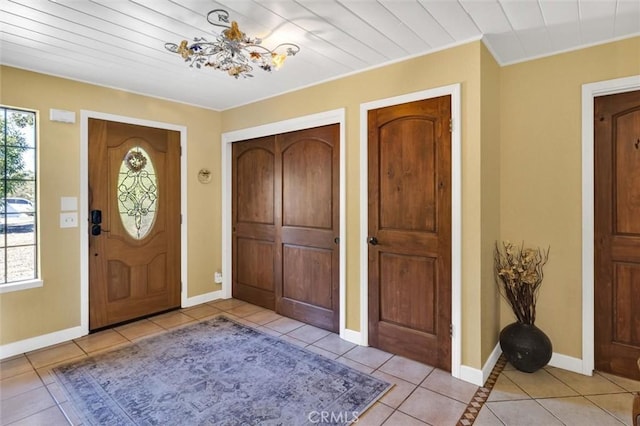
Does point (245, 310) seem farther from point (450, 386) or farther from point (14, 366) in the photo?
point (450, 386)

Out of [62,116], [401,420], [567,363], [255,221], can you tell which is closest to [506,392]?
[567,363]

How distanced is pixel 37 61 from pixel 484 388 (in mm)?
4279

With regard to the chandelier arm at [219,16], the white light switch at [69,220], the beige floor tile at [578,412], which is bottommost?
the beige floor tile at [578,412]

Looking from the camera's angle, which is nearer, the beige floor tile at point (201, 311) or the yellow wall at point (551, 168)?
the yellow wall at point (551, 168)

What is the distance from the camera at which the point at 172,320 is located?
3686 mm

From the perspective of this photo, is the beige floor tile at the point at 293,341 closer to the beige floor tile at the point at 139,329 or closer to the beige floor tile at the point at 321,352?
the beige floor tile at the point at 321,352

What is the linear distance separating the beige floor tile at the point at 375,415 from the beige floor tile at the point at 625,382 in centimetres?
168

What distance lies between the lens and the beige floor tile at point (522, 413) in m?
1.99

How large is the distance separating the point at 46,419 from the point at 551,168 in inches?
152

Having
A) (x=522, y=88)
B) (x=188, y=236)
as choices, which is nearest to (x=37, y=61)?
(x=188, y=236)

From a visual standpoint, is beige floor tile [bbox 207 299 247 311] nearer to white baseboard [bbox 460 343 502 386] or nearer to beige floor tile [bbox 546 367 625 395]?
white baseboard [bbox 460 343 502 386]

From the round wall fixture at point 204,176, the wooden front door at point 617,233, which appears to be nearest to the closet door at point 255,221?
the round wall fixture at point 204,176

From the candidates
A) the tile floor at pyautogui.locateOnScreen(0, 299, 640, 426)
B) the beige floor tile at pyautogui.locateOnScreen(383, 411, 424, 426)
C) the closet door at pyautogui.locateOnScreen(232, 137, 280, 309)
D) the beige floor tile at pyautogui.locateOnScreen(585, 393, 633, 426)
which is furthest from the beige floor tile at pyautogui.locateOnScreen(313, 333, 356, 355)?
the beige floor tile at pyautogui.locateOnScreen(585, 393, 633, 426)

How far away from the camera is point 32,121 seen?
300cm
